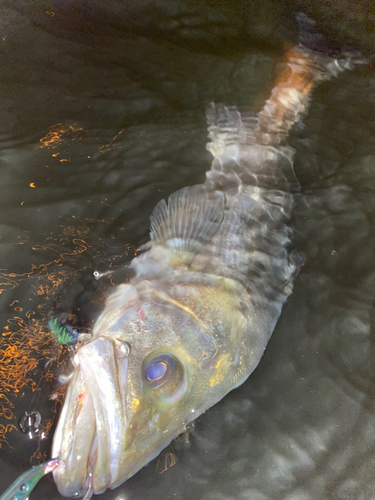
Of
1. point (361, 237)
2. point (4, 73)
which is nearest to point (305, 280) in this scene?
point (361, 237)

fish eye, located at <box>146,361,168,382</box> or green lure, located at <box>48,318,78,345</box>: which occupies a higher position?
fish eye, located at <box>146,361,168,382</box>

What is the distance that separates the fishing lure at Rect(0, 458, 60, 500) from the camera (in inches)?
64.0

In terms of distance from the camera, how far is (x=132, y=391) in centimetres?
159

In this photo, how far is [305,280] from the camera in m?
2.75

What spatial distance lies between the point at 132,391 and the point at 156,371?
0.61ft

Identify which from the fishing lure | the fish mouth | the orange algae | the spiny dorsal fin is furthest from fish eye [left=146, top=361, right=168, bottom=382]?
the spiny dorsal fin

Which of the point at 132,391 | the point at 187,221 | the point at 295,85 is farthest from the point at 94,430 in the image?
the point at 295,85

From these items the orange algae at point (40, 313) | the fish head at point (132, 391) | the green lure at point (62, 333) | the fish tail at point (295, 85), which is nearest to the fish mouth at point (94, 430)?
the fish head at point (132, 391)

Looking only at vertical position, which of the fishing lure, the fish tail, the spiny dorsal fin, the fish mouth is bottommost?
the fishing lure

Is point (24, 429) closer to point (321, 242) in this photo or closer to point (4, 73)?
point (321, 242)

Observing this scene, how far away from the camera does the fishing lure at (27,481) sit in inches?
64.0

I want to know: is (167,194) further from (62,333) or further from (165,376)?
(165,376)

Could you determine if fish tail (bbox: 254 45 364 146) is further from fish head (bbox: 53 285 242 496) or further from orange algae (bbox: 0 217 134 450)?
fish head (bbox: 53 285 242 496)

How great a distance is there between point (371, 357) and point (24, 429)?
2.50 m
